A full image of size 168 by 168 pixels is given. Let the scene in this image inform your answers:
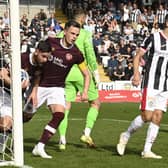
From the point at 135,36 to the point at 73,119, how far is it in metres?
16.0

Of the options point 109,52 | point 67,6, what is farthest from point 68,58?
point 67,6

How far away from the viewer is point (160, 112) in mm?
8398

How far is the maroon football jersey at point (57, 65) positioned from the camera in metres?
8.74

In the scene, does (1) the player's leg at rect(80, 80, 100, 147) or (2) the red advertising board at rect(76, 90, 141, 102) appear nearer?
(1) the player's leg at rect(80, 80, 100, 147)

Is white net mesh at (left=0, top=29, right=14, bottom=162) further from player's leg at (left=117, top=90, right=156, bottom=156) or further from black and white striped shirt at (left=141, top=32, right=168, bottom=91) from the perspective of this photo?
black and white striped shirt at (left=141, top=32, right=168, bottom=91)

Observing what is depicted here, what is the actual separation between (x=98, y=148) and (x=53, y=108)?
4.06 feet

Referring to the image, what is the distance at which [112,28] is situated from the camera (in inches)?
1244

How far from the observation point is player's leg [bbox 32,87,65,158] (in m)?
8.48

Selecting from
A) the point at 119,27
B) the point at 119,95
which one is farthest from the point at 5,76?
the point at 119,27

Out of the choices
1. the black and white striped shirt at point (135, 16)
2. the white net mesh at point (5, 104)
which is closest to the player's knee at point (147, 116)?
the white net mesh at point (5, 104)

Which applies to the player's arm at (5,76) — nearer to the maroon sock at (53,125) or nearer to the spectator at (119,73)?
the maroon sock at (53,125)

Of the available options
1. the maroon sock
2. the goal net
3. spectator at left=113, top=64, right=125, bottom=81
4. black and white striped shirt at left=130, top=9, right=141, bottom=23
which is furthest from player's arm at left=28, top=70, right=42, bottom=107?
black and white striped shirt at left=130, top=9, right=141, bottom=23

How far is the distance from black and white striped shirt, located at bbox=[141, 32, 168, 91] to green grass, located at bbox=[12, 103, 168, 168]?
100 cm

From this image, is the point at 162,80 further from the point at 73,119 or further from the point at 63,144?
the point at 73,119
